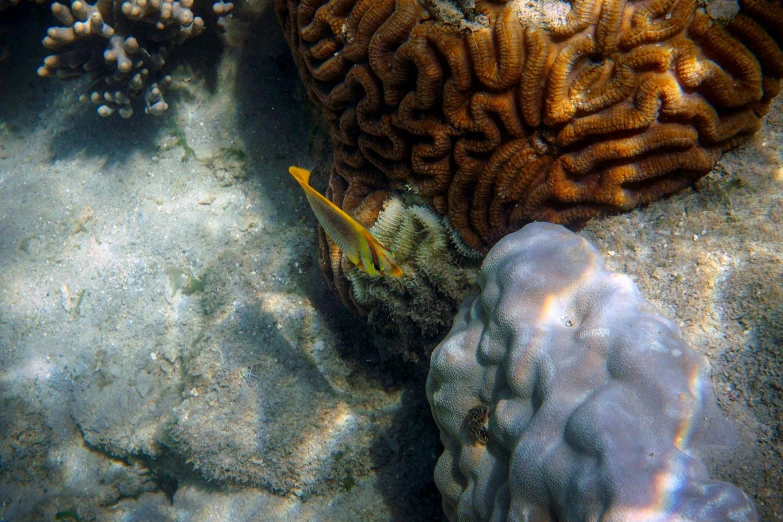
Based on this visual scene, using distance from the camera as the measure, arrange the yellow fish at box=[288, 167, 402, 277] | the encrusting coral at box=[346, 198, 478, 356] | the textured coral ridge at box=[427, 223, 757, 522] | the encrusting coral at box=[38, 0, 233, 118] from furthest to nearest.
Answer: the encrusting coral at box=[38, 0, 233, 118], the encrusting coral at box=[346, 198, 478, 356], the yellow fish at box=[288, 167, 402, 277], the textured coral ridge at box=[427, 223, 757, 522]

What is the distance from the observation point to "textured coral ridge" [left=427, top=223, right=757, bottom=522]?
65.1 inches

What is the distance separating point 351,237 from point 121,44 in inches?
175

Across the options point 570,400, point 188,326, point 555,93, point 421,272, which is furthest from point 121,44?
point 570,400

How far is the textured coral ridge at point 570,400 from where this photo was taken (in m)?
1.65

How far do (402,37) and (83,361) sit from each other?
5104 millimetres

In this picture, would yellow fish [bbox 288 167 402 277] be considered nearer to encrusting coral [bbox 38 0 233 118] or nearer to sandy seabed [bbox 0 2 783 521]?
sandy seabed [bbox 0 2 783 521]

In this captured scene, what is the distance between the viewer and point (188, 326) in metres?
4.75

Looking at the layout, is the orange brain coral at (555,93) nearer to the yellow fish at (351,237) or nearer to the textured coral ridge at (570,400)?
the textured coral ridge at (570,400)

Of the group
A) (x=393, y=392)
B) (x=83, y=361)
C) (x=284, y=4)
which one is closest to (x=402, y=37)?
(x=284, y=4)

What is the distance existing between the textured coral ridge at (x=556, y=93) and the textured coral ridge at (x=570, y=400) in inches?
17.0

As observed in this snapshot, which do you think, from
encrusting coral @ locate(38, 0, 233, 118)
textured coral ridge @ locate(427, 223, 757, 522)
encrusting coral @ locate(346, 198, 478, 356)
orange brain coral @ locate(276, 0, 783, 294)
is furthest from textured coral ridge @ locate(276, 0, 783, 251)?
encrusting coral @ locate(38, 0, 233, 118)

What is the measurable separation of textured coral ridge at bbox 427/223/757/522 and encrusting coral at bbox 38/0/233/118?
14.7 feet

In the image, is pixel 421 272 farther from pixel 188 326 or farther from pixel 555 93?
pixel 188 326

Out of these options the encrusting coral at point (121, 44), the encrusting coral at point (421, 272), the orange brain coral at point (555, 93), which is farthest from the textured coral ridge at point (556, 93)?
the encrusting coral at point (121, 44)
